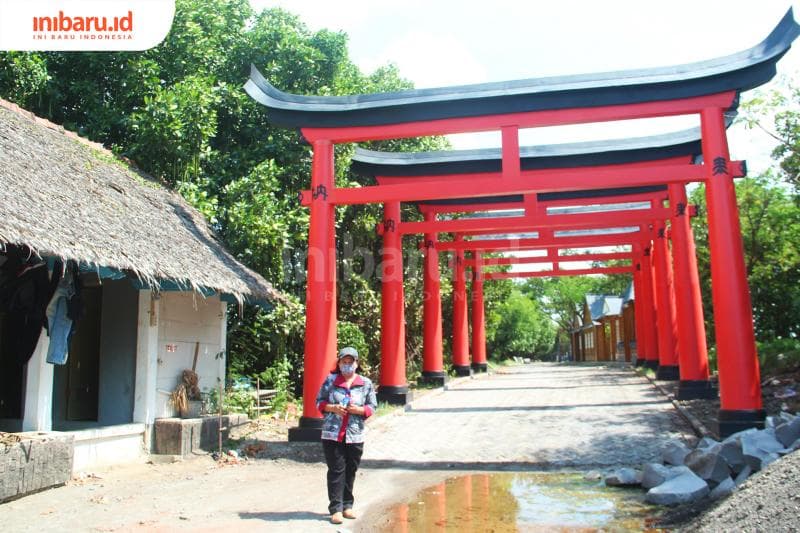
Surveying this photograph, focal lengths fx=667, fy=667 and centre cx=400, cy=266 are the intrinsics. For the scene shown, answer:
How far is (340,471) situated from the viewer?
5629 mm

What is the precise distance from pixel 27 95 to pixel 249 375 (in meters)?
6.86

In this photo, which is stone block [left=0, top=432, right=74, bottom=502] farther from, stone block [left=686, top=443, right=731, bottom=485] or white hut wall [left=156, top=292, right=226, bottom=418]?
stone block [left=686, top=443, right=731, bottom=485]

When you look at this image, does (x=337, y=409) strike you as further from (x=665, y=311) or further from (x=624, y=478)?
(x=665, y=311)

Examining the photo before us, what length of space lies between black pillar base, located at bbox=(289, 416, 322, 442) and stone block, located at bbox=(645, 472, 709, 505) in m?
4.36

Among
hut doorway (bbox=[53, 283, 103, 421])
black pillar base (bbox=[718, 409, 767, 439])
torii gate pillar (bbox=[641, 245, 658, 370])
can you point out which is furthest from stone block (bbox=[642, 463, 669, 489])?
torii gate pillar (bbox=[641, 245, 658, 370])

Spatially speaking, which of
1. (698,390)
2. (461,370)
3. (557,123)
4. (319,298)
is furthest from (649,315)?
(319,298)

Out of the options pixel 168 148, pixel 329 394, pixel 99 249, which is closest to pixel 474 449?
pixel 329 394

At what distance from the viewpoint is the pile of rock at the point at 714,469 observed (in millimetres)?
5902

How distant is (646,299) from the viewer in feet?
63.2

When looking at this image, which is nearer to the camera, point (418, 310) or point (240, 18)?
point (240, 18)

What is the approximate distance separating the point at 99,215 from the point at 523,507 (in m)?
5.98

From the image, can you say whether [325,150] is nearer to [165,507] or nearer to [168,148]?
[168,148]

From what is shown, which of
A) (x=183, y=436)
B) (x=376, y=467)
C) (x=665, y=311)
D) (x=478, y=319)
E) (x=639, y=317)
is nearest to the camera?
(x=376, y=467)

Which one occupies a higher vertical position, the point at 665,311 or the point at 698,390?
the point at 665,311
